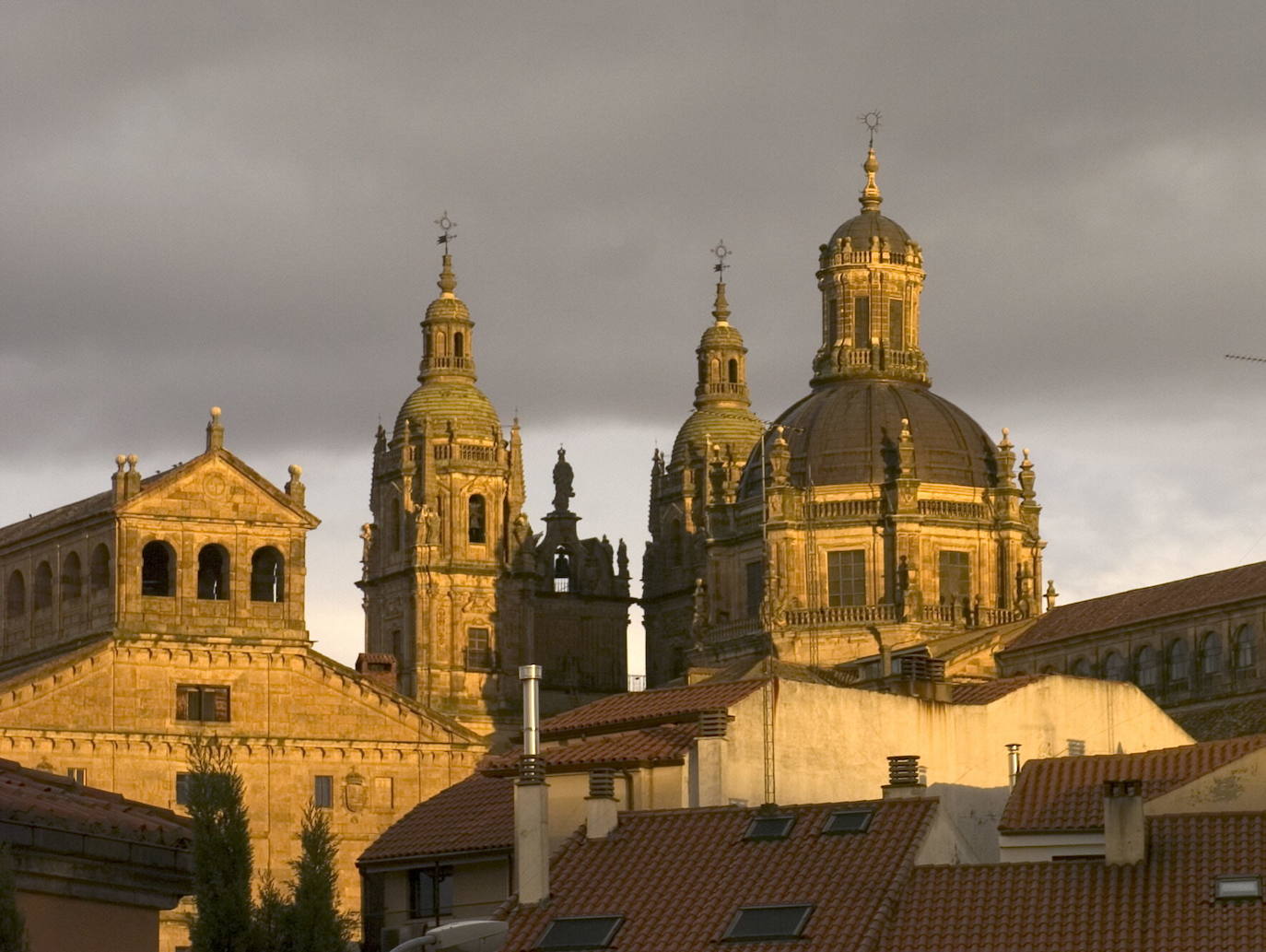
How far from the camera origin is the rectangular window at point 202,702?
111 metres

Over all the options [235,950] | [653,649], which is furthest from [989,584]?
[235,950]

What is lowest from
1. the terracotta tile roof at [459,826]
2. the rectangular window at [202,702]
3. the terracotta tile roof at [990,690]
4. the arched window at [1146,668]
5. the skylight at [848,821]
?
the skylight at [848,821]

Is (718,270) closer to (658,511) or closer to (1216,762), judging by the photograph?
(658,511)

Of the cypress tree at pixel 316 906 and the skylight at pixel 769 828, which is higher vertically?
the skylight at pixel 769 828

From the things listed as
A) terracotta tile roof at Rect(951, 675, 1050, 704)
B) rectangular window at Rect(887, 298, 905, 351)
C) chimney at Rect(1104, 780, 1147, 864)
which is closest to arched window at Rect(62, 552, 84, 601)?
terracotta tile roof at Rect(951, 675, 1050, 704)

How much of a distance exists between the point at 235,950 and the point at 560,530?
130099mm

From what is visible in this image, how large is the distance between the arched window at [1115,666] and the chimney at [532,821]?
214ft

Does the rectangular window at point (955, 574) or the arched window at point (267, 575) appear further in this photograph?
the rectangular window at point (955, 574)

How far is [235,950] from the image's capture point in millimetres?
44062

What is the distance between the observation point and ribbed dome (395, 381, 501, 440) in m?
166

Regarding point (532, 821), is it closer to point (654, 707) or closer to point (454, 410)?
point (654, 707)

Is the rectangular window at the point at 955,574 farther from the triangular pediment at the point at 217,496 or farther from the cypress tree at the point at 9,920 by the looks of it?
the cypress tree at the point at 9,920

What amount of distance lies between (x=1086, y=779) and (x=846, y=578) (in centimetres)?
8045

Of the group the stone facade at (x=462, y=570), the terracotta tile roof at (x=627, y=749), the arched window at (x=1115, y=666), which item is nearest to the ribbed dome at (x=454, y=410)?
the stone facade at (x=462, y=570)
